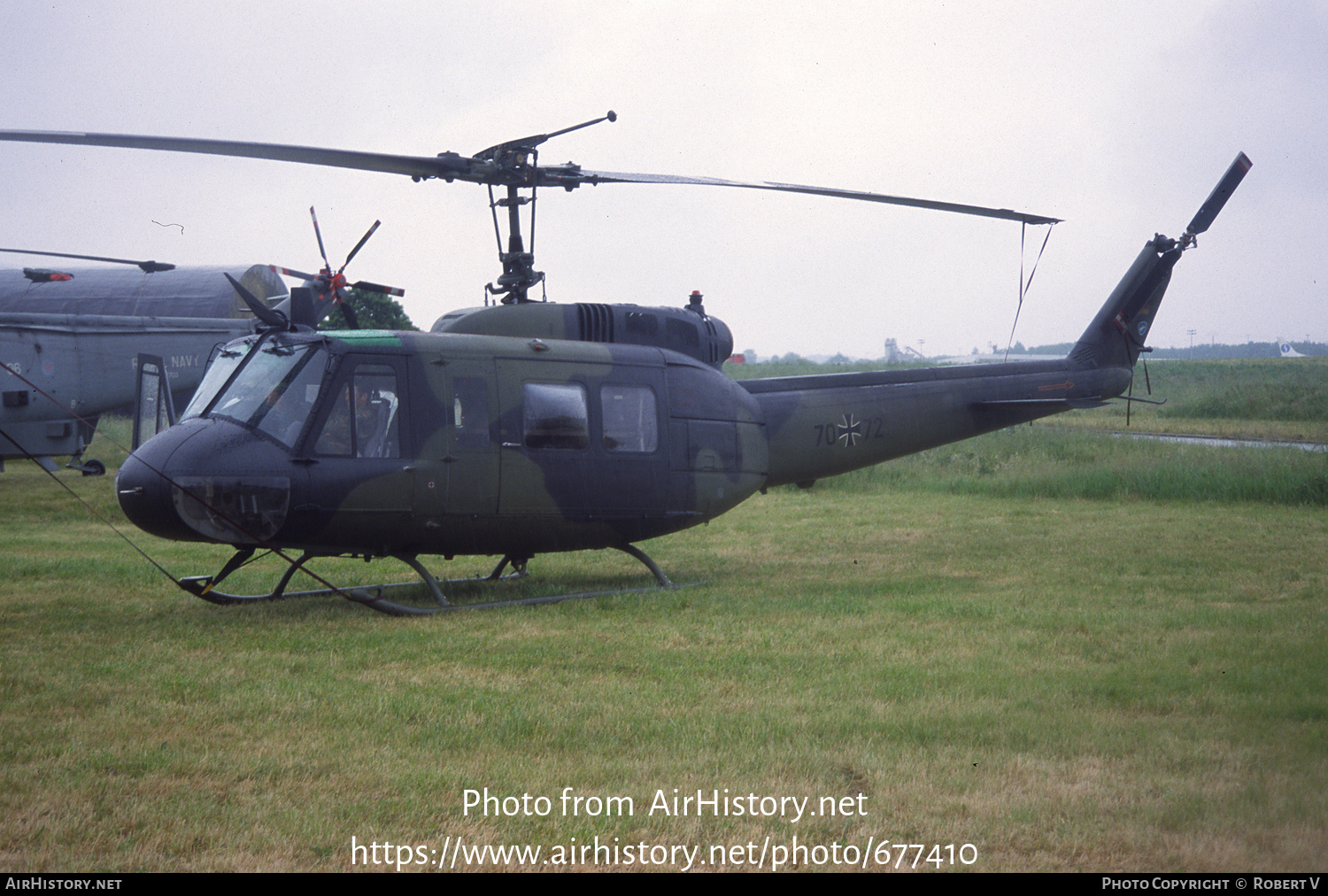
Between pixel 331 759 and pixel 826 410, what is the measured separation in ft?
22.5

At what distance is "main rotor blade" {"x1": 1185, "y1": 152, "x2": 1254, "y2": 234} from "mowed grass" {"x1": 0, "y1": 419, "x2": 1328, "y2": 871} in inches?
161

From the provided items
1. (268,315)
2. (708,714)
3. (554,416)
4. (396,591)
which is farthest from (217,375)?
(708,714)

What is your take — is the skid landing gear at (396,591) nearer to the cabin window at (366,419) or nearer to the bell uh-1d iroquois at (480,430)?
the bell uh-1d iroquois at (480,430)

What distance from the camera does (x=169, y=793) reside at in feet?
13.3

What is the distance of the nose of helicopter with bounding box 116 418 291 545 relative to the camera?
7172 millimetres

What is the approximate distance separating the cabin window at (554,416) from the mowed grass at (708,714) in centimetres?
131

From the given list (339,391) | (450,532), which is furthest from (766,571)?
(339,391)

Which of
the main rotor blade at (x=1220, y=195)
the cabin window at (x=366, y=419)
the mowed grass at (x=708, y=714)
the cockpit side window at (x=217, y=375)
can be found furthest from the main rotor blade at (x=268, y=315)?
the main rotor blade at (x=1220, y=195)

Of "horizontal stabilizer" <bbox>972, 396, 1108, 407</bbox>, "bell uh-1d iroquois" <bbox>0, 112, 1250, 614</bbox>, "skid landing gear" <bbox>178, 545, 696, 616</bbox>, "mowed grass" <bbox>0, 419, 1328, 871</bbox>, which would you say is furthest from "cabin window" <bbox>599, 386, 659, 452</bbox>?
"horizontal stabilizer" <bbox>972, 396, 1108, 407</bbox>

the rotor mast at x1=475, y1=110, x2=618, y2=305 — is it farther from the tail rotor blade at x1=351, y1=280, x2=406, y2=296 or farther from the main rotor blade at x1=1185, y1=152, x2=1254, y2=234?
the main rotor blade at x1=1185, y1=152, x2=1254, y2=234

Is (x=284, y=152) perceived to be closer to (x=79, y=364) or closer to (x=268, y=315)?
(x=268, y=315)

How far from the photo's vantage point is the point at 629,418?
8.84m

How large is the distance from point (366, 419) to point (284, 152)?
1.91m

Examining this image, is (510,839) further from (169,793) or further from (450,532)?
(450,532)
